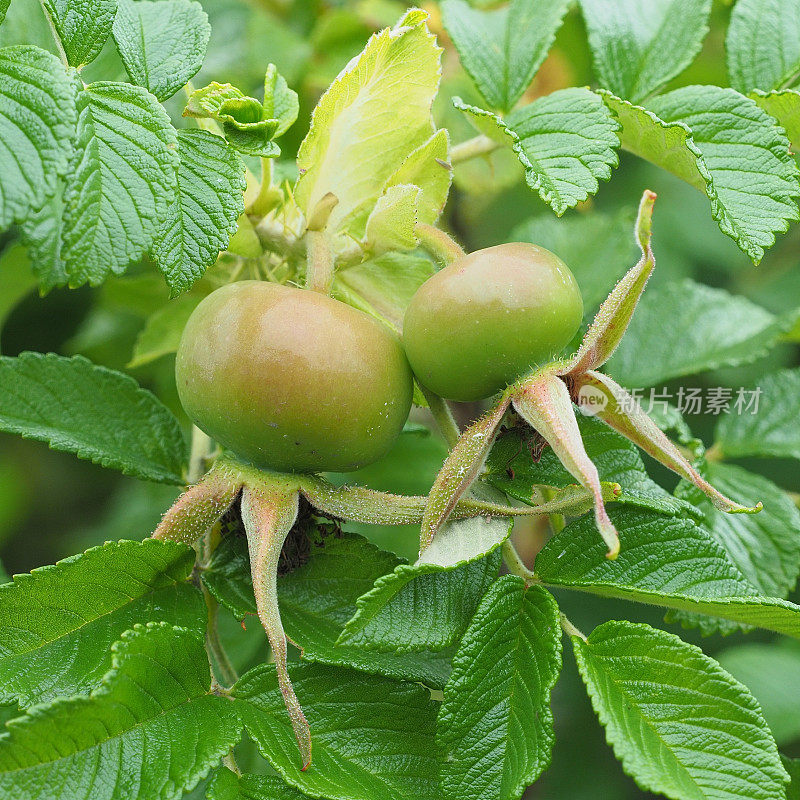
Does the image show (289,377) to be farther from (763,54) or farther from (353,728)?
(763,54)

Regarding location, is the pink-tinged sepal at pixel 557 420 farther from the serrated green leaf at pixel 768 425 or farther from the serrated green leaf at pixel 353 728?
the serrated green leaf at pixel 768 425

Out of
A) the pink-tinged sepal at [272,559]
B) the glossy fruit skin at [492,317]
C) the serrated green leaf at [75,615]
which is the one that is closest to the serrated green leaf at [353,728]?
the pink-tinged sepal at [272,559]

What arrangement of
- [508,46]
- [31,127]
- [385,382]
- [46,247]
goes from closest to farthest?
[31,127]
[385,382]
[46,247]
[508,46]

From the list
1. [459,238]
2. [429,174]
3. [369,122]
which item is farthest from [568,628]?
[459,238]

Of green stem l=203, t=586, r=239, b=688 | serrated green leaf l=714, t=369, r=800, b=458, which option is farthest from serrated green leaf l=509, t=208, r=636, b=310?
green stem l=203, t=586, r=239, b=688

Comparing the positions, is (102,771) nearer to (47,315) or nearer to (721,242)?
(47,315)

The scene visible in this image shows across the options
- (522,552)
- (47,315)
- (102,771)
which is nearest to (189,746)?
(102,771)
